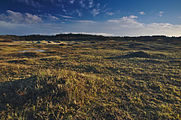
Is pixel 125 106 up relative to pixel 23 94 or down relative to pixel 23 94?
down

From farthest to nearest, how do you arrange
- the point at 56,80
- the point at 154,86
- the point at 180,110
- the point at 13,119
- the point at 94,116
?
1. the point at 154,86
2. the point at 56,80
3. the point at 180,110
4. the point at 94,116
5. the point at 13,119

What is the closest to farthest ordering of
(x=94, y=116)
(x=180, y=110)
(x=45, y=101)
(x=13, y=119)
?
(x=13, y=119)
(x=94, y=116)
(x=45, y=101)
(x=180, y=110)

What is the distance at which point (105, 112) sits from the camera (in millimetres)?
5750

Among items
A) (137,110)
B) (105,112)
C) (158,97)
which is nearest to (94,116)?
(105,112)

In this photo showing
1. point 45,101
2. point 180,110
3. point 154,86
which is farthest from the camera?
point 154,86

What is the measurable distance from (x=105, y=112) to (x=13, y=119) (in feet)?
16.5

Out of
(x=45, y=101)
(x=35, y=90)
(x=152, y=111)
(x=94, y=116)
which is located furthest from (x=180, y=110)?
(x=35, y=90)

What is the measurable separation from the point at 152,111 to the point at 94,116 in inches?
152

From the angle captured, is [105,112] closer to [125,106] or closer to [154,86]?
[125,106]

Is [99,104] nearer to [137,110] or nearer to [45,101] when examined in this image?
[137,110]

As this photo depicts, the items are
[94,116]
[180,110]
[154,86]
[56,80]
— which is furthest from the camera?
[154,86]

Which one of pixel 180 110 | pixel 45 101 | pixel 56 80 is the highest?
pixel 56 80

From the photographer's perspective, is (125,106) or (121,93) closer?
(125,106)

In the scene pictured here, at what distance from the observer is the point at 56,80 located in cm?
766
